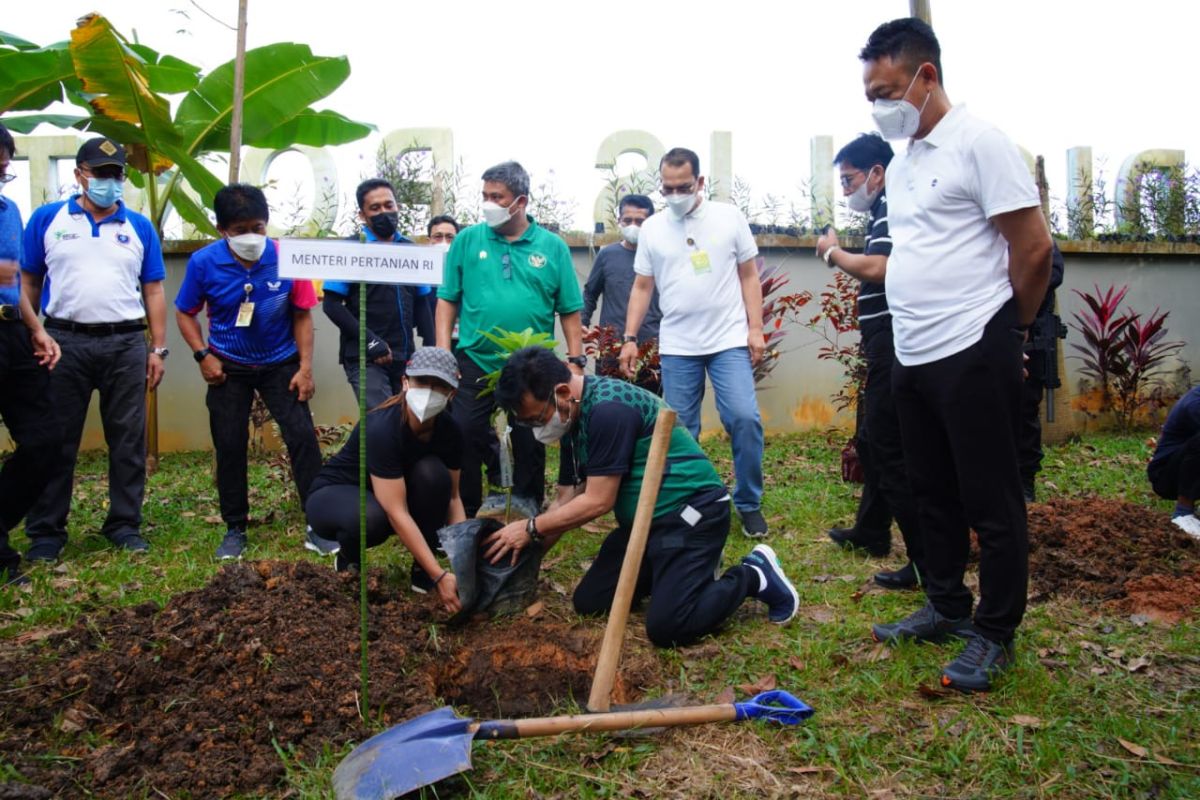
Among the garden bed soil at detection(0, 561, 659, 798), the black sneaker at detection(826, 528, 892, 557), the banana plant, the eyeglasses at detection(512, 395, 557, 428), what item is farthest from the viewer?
the banana plant

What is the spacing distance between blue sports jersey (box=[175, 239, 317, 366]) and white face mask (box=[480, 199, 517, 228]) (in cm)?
124

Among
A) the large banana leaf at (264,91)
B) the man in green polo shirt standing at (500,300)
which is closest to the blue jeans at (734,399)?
the man in green polo shirt standing at (500,300)

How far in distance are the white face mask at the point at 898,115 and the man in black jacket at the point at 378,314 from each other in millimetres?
3332

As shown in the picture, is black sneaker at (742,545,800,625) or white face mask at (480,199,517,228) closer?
black sneaker at (742,545,800,625)

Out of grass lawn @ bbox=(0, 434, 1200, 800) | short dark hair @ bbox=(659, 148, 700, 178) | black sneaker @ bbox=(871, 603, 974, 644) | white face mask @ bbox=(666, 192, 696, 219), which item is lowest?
grass lawn @ bbox=(0, 434, 1200, 800)

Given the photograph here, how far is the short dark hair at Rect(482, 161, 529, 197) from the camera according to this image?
191 inches

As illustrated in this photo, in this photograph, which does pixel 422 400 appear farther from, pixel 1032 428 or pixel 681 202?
pixel 1032 428

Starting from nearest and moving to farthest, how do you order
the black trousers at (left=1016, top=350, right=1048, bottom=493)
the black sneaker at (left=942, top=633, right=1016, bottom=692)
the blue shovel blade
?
1. the blue shovel blade
2. the black sneaker at (left=942, top=633, right=1016, bottom=692)
3. the black trousers at (left=1016, top=350, right=1048, bottom=493)

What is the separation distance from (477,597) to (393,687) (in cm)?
76

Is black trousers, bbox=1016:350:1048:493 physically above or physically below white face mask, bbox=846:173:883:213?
below

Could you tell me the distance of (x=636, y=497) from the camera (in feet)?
12.0

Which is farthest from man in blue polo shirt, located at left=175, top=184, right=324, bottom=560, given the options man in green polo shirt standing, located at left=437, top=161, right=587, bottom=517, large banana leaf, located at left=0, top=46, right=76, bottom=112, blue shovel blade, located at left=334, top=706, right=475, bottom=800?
large banana leaf, located at left=0, top=46, right=76, bottom=112

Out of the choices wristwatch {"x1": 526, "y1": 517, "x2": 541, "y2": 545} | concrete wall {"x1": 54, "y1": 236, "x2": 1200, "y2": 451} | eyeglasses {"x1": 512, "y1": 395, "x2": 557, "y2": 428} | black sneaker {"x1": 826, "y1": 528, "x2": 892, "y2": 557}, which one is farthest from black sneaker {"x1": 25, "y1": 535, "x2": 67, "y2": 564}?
black sneaker {"x1": 826, "y1": 528, "x2": 892, "y2": 557}

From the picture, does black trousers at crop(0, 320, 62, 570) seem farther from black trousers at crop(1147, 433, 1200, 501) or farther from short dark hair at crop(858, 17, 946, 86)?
black trousers at crop(1147, 433, 1200, 501)
